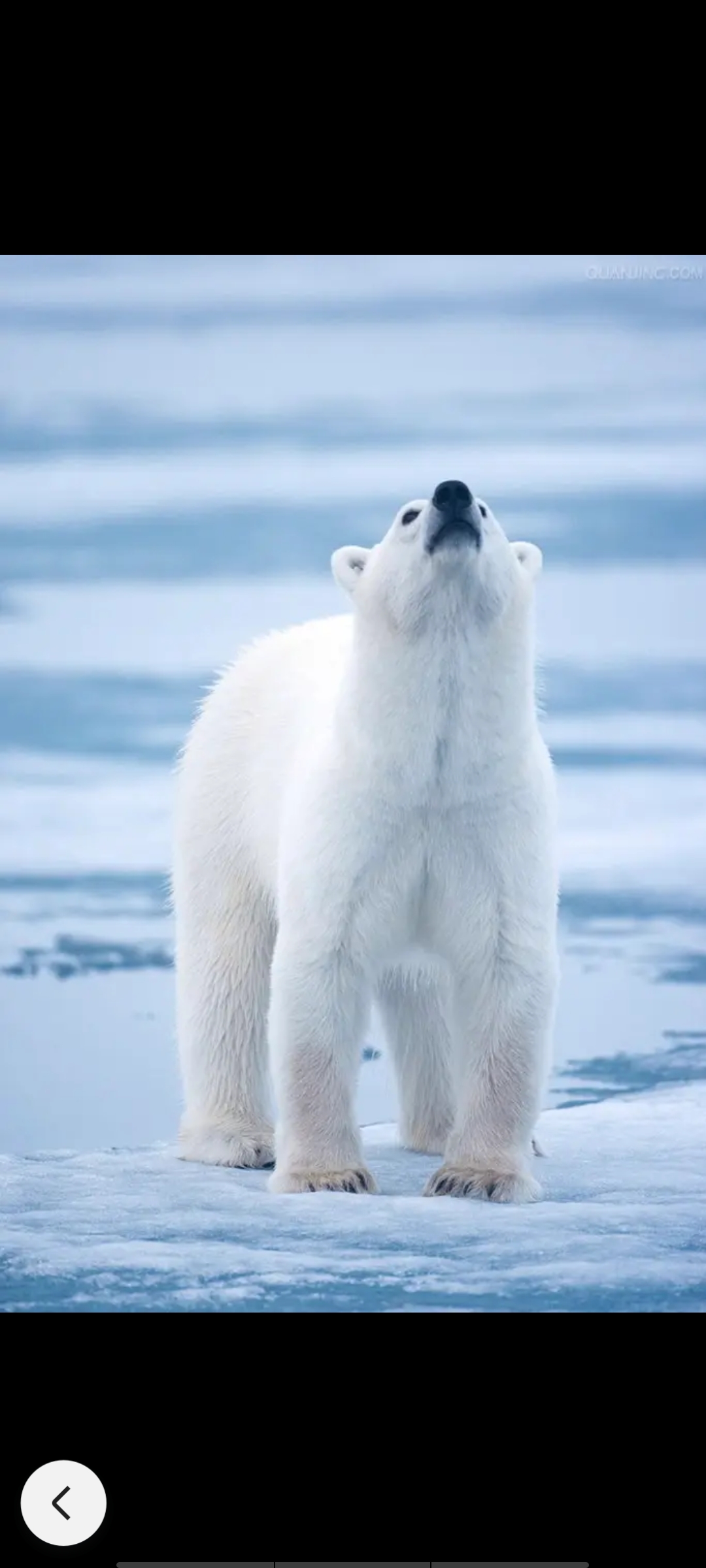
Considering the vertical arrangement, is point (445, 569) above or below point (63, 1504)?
above

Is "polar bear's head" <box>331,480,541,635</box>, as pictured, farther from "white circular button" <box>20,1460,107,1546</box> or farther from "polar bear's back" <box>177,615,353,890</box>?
"white circular button" <box>20,1460,107,1546</box>

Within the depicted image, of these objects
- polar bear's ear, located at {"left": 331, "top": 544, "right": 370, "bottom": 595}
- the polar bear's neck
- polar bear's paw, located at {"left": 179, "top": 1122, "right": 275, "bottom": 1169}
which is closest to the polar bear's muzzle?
the polar bear's neck

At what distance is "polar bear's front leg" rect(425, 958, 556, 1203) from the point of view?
13.8 ft

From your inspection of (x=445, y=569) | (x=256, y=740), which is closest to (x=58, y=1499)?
(x=445, y=569)

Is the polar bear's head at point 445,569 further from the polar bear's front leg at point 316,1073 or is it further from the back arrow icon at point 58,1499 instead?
the back arrow icon at point 58,1499

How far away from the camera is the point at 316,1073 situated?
419 centimetres

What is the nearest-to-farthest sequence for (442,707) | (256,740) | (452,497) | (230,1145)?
(452,497) → (442,707) → (230,1145) → (256,740)

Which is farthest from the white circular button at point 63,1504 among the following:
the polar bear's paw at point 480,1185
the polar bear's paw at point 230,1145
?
the polar bear's paw at point 230,1145

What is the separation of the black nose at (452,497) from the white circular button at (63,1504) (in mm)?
1814

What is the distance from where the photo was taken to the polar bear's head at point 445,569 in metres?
3.88

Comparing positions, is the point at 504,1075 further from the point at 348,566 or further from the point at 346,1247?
the point at 348,566

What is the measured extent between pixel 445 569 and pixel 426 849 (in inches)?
22.8

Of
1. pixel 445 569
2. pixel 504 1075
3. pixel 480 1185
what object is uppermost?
pixel 445 569
